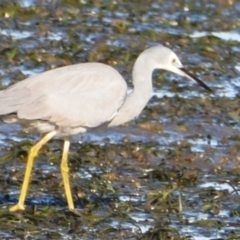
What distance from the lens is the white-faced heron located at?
8305mm

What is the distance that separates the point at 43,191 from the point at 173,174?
113 centimetres

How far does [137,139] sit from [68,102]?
214 centimetres

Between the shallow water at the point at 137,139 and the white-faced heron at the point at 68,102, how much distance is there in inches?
16.1

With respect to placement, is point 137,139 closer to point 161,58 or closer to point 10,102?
point 161,58

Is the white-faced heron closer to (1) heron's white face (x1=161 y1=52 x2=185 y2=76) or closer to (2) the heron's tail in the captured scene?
(2) the heron's tail

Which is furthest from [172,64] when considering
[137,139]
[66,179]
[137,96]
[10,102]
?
[137,139]

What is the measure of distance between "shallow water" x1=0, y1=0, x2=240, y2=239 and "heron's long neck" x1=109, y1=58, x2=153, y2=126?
0.61 metres

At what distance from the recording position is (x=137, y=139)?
34.4 ft

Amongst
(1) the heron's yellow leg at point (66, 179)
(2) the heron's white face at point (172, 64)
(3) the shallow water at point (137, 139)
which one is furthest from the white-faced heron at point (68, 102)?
(3) the shallow water at point (137, 139)

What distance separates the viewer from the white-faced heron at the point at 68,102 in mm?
8305

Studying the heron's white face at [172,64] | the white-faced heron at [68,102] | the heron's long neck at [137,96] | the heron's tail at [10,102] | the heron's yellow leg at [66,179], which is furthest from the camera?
the heron's white face at [172,64]

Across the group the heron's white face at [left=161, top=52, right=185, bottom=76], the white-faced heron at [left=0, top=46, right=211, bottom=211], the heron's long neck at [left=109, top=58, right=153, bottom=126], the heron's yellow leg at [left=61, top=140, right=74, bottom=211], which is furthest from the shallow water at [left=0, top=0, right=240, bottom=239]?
the heron's white face at [left=161, top=52, right=185, bottom=76]

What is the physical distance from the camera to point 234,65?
13211 millimetres

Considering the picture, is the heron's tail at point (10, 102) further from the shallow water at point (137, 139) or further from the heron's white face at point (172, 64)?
the heron's white face at point (172, 64)
